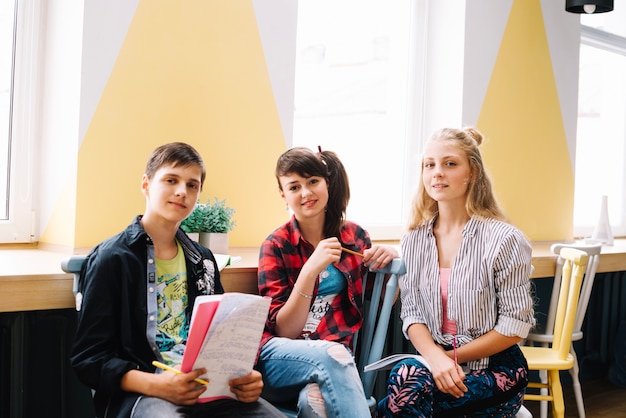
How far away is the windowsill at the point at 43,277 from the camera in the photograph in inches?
64.7

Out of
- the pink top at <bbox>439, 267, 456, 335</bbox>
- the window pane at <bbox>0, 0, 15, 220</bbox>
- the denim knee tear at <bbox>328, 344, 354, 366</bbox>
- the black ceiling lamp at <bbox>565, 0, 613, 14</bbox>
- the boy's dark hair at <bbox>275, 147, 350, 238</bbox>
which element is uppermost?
the black ceiling lamp at <bbox>565, 0, 613, 14</bbox>

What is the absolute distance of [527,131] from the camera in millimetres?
3576

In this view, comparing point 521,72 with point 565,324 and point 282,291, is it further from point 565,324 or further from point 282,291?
point 282,291

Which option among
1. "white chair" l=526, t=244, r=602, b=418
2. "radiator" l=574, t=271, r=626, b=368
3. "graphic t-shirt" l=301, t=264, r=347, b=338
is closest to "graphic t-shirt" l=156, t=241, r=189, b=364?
"graphic t-shirt" l=301, t=264, r=347, b=338

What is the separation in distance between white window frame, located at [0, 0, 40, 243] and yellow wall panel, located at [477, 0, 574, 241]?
1.99 meters

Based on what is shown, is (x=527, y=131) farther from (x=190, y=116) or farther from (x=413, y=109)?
(x=190, y=116)

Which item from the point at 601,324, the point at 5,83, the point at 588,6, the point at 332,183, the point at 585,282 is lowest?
the point at 601,324

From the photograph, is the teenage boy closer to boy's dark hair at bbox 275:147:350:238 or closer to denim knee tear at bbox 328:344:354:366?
denim knee tear at bbox 328:344:354:366

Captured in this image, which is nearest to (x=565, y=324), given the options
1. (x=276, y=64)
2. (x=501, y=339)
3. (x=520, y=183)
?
(x=501, y=339)

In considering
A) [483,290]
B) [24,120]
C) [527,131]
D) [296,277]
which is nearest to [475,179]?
[483,290]

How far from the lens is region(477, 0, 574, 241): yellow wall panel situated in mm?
3434

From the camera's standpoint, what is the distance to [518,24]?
11.5 ft

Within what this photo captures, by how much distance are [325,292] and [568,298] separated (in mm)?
1106

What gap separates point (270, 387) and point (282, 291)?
26cm
